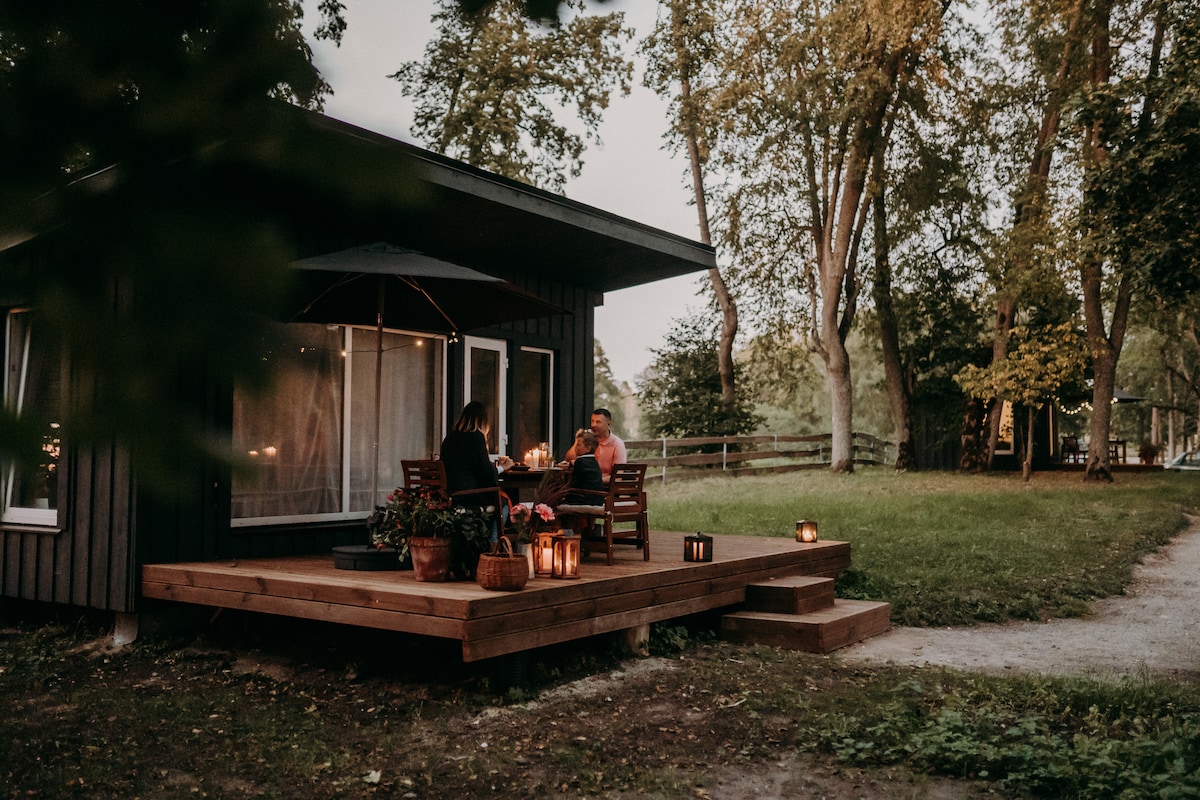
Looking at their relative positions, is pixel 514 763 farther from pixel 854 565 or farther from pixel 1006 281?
pixel 1006 281

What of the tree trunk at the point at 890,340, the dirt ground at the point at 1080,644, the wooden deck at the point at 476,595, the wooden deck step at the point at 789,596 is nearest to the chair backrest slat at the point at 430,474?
the wooden deck at the point at 476,595

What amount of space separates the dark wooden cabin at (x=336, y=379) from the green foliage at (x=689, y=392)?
487 inches

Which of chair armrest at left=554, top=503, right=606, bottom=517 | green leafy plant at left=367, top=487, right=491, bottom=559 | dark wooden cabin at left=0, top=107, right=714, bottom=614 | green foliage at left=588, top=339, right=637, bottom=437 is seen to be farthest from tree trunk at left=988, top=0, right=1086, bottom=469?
green foliage at left=588, top=339, right=637, bottom=437

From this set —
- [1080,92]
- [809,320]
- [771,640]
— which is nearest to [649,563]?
[771,640]

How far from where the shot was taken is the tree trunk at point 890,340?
21.2 meters

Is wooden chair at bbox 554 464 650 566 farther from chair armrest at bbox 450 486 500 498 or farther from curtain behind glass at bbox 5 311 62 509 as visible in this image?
curtain behind glass at bbox 5 311 62 509

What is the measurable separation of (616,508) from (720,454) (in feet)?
46.4

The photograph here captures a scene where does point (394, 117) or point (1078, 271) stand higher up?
point (1078, 271)

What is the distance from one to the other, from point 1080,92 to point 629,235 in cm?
746

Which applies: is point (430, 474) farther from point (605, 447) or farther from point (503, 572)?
point (605, 447)

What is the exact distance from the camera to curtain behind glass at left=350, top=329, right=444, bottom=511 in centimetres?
739

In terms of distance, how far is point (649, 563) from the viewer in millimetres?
6586

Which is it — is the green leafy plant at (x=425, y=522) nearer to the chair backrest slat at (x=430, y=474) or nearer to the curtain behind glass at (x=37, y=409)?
the chair backrest slat at (x=430, y=474)

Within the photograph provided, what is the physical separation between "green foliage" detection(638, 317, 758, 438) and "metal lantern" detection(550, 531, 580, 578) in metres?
17.0
